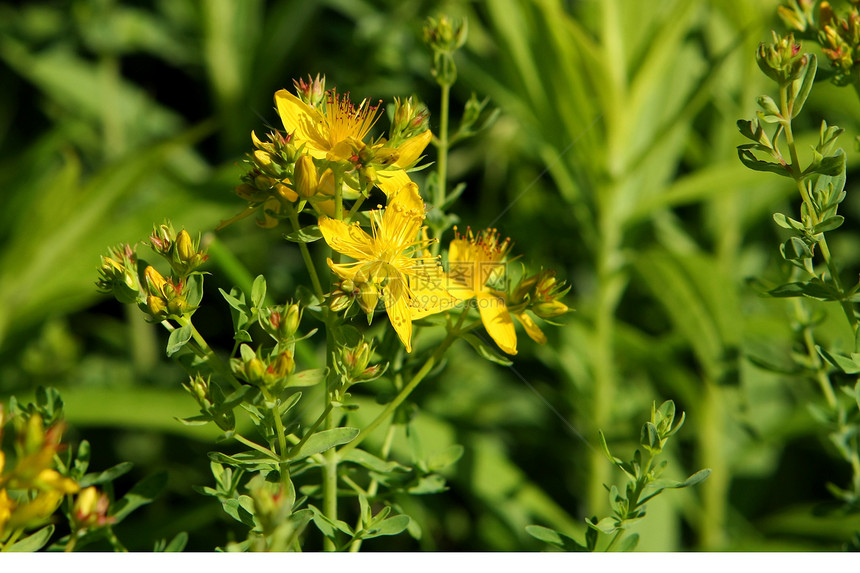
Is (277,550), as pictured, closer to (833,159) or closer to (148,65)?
(833,159)

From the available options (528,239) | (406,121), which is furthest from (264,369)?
(528,239)

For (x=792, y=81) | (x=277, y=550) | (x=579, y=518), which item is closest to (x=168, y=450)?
(x=579, y=518)

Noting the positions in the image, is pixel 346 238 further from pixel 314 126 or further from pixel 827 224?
pixel 827 224

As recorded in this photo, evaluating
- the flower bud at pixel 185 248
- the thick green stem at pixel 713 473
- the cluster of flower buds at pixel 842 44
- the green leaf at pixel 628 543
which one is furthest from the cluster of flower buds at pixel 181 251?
the thick green stem at pixel 713 473

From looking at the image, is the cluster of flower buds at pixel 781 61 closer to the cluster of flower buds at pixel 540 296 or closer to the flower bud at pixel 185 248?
the cluster of flower buds at pixel 540 296

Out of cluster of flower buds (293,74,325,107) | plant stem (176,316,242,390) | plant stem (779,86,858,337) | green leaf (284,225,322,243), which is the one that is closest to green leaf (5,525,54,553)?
plant stem (176,316,242,390)
